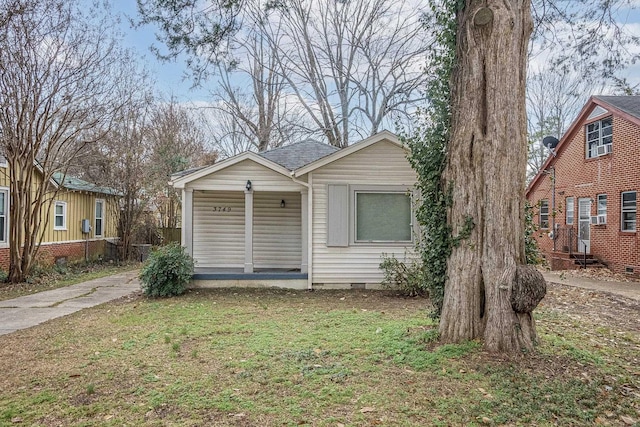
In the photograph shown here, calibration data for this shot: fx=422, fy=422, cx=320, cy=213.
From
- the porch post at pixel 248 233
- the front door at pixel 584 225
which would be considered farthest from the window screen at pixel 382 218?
the front door at pixel 584 225

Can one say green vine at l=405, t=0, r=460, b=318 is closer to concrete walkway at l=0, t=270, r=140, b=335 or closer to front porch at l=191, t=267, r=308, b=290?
front porch at l=191, t=267, r=308, b=290

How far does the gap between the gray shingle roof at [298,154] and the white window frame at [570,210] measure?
988 cm

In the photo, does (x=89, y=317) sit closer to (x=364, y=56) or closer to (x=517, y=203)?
(x=517, y=203)

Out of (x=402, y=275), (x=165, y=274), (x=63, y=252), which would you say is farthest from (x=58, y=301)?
(x=63, y=252)

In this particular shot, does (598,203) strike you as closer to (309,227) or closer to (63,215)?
(309,227)

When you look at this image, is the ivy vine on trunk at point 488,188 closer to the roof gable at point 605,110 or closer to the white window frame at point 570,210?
the roof gable at point 605,110

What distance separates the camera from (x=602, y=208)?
1429 cm

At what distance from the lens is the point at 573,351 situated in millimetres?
4375

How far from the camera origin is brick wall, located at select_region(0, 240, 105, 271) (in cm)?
1161

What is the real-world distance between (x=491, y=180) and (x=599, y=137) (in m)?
13.1

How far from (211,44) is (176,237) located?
40.8 ft

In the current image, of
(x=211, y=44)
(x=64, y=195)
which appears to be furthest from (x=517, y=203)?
(x=64, y=195)

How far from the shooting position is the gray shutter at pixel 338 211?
931 cm

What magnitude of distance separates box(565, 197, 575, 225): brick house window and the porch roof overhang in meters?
12.0
